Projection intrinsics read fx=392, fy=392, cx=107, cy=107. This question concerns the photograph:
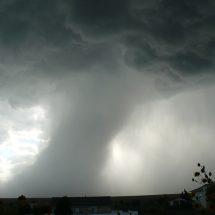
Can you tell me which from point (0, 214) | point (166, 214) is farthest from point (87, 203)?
point (0, 214)

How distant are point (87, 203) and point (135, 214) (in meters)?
64.8

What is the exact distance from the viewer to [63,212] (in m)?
79.2

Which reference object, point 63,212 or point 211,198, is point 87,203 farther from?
point 211,198

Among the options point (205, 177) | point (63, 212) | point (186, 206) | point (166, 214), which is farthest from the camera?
point (186, 206)

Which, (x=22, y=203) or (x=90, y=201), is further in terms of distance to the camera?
(x=90, y=201)

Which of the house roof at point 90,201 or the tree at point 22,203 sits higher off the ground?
the house roof at point 90,201

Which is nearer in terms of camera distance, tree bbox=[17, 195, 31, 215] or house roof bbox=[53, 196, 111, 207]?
tree bbox=[17, 195, 31, 215]

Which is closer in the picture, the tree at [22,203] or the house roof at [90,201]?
the tree at [22,203]

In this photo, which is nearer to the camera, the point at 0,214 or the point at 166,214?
the point at 0,214

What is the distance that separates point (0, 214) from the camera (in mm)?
28172

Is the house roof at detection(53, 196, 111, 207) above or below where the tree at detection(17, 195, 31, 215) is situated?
above

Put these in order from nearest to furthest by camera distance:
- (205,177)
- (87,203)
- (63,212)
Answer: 1. (205,177)
2. (63,212)
3. (87,203)

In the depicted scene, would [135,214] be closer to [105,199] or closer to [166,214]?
[166,214]

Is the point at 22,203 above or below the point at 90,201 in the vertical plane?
below
